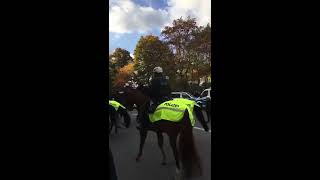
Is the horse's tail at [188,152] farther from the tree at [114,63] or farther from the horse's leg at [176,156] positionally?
the tree at [114,63]

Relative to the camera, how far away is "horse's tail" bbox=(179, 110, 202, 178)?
6.13 meters

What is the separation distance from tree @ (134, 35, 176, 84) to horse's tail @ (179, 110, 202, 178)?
92.4 feet

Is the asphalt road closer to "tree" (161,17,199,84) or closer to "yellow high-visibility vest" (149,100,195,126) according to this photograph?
"yellow high-visibility vest" (149,100,195,126)

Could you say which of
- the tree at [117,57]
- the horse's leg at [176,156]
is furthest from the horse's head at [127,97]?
the horse's leg at [176,156]

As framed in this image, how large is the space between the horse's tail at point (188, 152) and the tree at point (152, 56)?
2818 centimetres

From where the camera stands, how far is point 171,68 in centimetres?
3456

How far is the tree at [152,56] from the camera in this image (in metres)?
35.4

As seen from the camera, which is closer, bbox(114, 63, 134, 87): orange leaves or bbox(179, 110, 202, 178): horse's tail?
bbox(114, 63, 134, 87): orange leaves

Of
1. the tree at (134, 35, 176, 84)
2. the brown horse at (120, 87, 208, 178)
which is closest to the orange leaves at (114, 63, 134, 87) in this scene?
the brown horse at (120, 87, 208, 178)

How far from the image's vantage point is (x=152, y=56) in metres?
41.0
